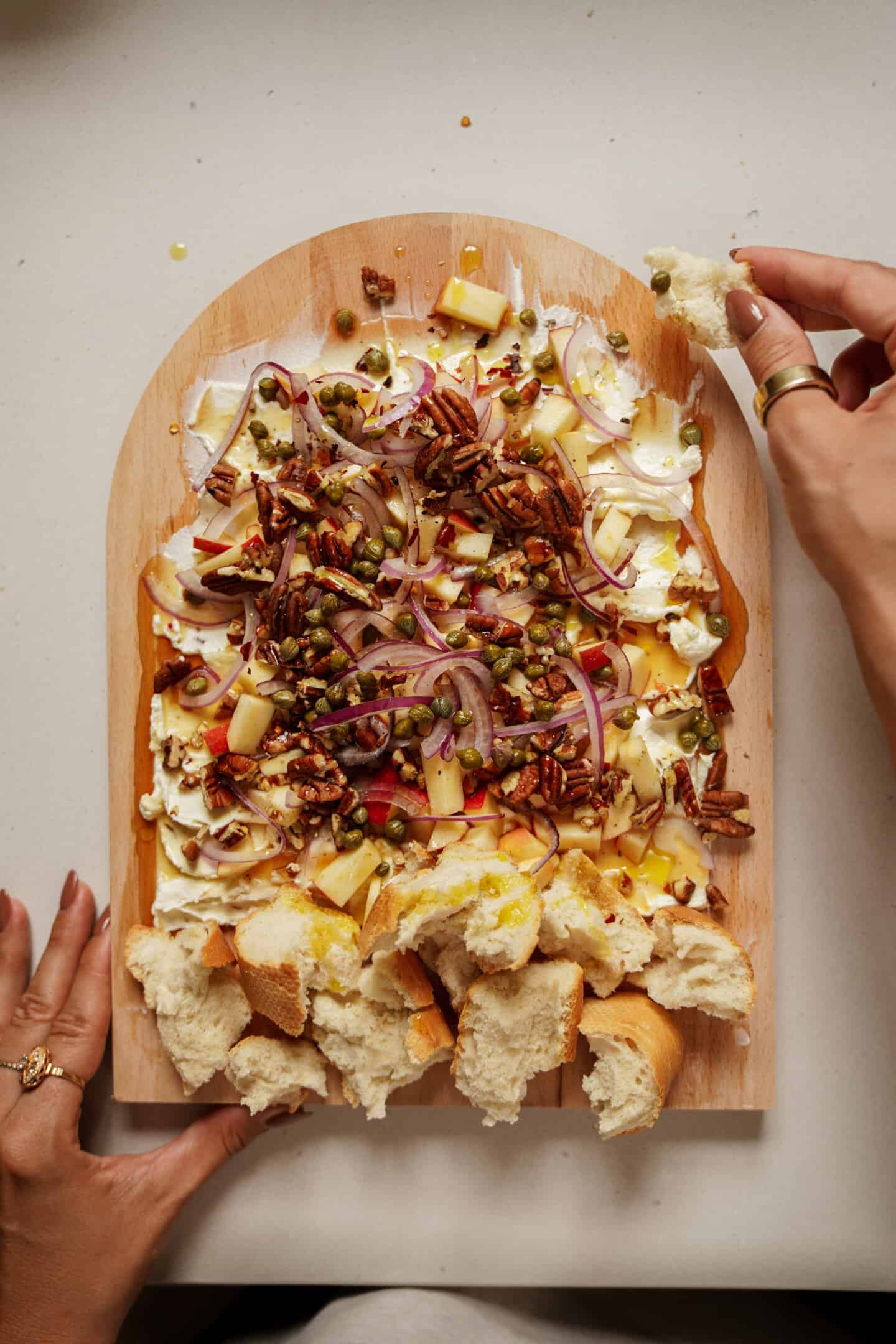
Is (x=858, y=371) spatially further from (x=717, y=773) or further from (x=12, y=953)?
(x=12, y=953)

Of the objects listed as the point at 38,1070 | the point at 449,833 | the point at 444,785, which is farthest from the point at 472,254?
the point at 38,1070

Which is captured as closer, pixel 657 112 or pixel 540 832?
pixel 540 832

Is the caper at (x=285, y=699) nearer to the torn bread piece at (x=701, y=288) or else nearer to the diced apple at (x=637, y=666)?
the diced apple at (x=637, y=666)

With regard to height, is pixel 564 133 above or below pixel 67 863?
above

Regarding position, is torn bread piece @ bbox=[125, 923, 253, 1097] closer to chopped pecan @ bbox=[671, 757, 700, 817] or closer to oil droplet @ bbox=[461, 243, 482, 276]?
chopped pecan @ bbox=[671, 757, 700, 817]

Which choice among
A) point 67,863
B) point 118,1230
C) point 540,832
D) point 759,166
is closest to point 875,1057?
point 540,832

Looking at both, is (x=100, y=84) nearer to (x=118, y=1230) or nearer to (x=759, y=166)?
(x=759, y=166)
